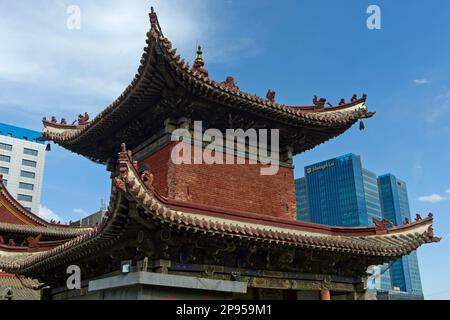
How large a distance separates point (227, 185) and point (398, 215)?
144222 mm

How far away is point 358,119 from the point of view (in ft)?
55.0

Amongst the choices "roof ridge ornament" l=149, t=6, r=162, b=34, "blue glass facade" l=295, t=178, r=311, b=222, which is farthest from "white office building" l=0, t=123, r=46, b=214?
"roof ridge ornament" l=149, t=6, r=162, b=34

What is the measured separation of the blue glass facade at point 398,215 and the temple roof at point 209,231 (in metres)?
137

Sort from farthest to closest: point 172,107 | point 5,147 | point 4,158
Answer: point 5,147
point 4,158
point 172,107

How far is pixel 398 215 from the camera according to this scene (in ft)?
484

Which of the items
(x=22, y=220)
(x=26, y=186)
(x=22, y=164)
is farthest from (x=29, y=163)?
(x=22, y=220)

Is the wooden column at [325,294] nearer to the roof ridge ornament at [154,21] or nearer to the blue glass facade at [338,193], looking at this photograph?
the roof ridge ornament at [154,21]

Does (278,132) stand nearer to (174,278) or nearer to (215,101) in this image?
(215,101)

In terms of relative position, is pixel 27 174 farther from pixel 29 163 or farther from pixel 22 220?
pixel 22 220

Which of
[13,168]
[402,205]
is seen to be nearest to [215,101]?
[13,168]

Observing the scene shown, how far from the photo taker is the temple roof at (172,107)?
1267 centimetres

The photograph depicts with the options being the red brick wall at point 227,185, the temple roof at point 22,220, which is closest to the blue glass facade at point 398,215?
the temple roof at point 22,220
